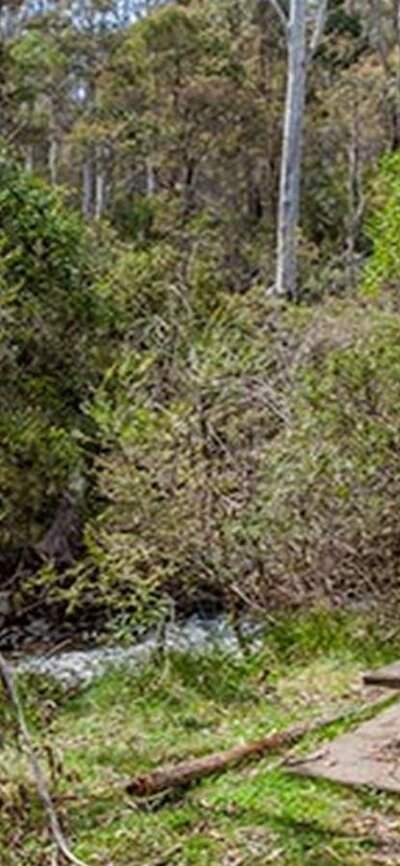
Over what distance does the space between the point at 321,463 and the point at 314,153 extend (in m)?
17.9

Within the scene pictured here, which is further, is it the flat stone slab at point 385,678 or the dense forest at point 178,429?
the dense forest at point 178,429

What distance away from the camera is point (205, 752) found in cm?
502

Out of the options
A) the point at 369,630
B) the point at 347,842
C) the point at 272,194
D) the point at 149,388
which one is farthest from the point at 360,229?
the point at 347,842

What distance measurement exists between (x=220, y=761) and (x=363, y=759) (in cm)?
54

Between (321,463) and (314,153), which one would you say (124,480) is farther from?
(314,153)

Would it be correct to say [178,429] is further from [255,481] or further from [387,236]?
[387,236]

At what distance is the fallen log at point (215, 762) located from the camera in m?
4.41

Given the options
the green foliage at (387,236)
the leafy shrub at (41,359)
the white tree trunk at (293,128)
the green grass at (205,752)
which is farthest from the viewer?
the white tree trunk at (293,128)

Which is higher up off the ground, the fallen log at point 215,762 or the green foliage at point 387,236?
the fallen log at point 215,762

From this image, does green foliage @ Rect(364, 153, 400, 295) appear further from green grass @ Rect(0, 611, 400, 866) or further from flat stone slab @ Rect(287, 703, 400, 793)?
flat stone slab @ Rect(287, 703, 400, 793)

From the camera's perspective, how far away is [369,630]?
6.88 m

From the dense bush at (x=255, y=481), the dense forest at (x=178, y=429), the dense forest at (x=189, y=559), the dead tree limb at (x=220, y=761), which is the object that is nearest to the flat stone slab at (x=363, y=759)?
the dense forest at (x=189, y=559)

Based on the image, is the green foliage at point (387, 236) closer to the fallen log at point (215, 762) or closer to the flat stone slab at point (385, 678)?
the flat stone slab at point (385, 678)

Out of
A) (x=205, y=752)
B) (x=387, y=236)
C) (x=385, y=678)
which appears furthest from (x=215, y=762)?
(x=387, y=236)
